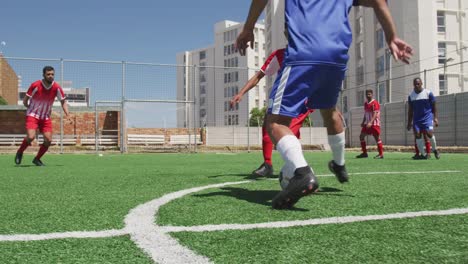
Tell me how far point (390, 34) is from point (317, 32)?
1.94 feet

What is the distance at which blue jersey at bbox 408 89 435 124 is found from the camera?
11.5 metres

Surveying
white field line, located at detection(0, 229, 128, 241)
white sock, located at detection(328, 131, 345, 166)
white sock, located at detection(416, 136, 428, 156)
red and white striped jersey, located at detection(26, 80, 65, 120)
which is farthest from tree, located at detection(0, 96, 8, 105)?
white field line, located at detection(0, 229, 128, 241)

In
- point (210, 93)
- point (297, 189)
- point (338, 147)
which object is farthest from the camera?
point (210, 93)

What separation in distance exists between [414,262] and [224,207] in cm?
152

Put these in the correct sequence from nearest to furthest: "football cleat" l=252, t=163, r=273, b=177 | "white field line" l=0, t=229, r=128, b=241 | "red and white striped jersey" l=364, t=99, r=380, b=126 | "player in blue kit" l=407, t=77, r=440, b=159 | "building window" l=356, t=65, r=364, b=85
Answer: "white field line" l=0, t=229, r=128, b=241, "football cleat" l=252, t=163, r=273, b=177, "player in blue kit" l=407, t=77, r=440, b=159, "red and white striped jersey" l=364, t=99, r=380, b=126, "building window" l=356, t=65, r=364, b=85

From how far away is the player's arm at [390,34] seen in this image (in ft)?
10.0

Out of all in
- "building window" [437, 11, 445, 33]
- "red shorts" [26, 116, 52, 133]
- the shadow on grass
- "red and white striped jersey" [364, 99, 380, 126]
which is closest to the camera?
the shadow on grass

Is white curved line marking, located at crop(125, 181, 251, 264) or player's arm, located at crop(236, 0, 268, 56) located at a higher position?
player's arm, located at crop(236, 0, 268, 56)

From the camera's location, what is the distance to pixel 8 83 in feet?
78.4

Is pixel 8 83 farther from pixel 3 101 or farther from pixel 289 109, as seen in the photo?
pixel 289 109

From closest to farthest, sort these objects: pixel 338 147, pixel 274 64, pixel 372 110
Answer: pixel 338 147 < pixel 274 64 < pixel 372 110

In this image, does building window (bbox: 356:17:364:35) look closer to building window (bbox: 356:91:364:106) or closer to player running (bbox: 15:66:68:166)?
building window (bbox: 356:91:364:106)

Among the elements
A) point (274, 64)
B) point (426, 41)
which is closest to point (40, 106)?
point (274, 64)

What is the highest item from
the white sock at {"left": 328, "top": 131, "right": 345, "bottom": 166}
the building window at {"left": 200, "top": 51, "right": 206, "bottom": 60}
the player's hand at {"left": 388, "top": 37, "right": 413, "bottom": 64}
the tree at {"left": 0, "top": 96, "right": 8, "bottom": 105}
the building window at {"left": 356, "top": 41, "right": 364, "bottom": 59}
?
the building window at {"left": 200, "top": 51, "right": 206, "bottom": 60}
